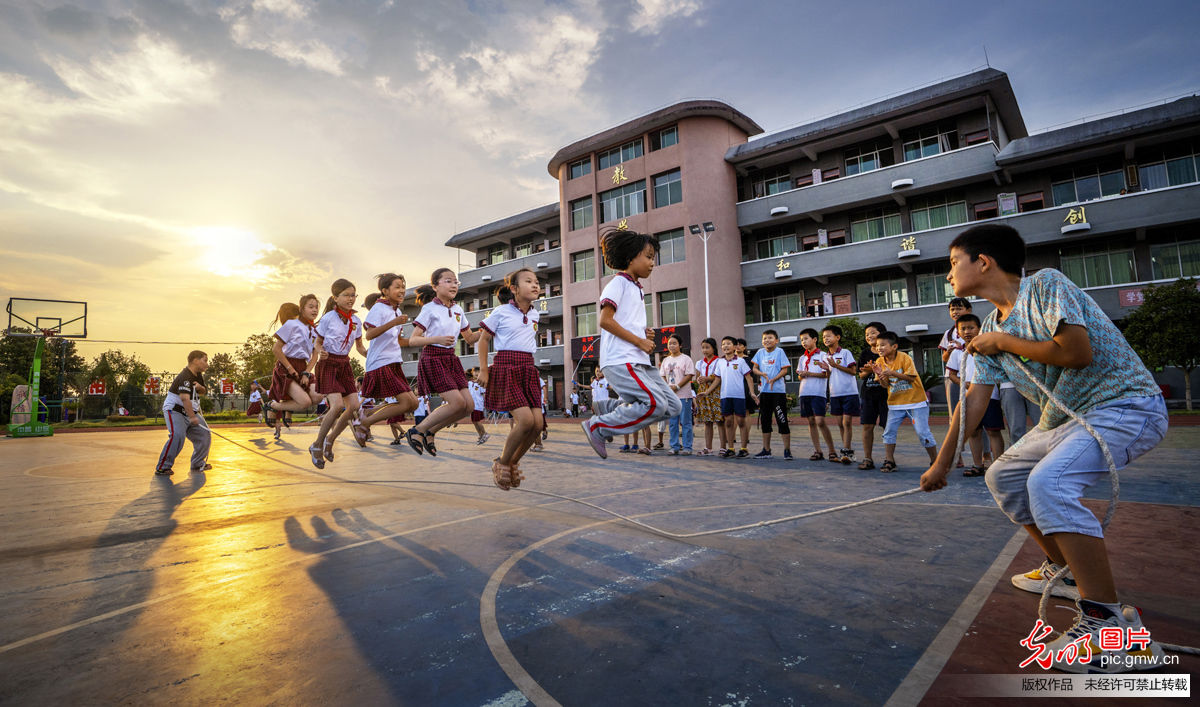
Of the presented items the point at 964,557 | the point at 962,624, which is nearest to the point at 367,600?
the point at 962,624

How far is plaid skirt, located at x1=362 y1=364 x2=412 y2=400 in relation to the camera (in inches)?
255

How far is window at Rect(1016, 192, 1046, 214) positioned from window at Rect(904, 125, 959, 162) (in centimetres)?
338

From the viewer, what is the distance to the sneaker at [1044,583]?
2.74 metres

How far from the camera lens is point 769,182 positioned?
29562mm

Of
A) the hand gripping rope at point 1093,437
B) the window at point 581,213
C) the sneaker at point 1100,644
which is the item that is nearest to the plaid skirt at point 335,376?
the hand gripping rope at point 1093,437

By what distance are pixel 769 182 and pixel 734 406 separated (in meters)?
23.1

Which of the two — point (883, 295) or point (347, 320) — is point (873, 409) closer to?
point (347, 320)

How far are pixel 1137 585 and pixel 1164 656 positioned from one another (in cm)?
101

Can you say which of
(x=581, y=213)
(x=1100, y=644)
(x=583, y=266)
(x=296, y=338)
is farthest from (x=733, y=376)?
(x=581, y=213)

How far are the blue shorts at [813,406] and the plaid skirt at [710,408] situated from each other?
1.60 meters

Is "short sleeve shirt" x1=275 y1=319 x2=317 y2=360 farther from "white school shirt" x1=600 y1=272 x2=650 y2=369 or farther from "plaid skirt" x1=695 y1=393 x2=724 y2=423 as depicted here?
"plaid skirt" x1=695 y1=393 x2=724 y2=423

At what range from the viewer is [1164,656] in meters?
2.09

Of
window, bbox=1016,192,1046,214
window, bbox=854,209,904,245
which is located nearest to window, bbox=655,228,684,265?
window, bbox=854,209,904,245

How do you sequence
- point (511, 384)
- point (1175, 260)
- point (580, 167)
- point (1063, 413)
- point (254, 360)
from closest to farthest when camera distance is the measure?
point (1063, 413) < point (511, 384) < point (1175, 260) < point (580, 167) < point (254, 360)
